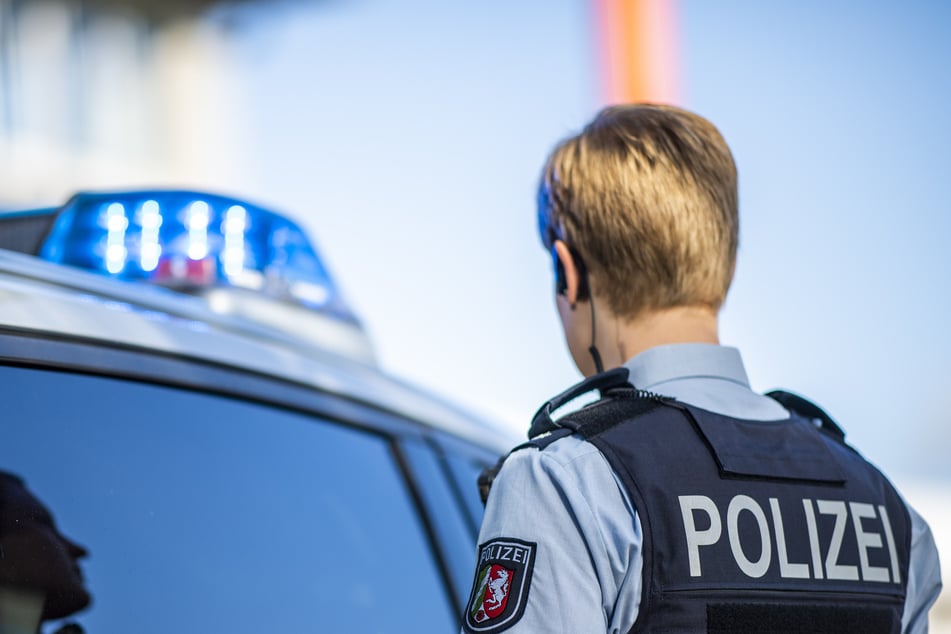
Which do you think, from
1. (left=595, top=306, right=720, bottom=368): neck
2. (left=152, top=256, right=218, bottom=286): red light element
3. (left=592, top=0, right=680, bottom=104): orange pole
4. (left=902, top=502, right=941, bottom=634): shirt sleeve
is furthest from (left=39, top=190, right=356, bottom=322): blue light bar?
Result: (left=592, top=0, right=680, bottom=104): orange pole

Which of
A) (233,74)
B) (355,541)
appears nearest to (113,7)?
(233,74)

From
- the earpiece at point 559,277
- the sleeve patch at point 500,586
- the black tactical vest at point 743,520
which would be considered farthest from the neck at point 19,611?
the earpiece at point 559,277

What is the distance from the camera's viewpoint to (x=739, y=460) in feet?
4.01

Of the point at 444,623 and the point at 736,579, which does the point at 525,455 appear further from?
the point at 444,623

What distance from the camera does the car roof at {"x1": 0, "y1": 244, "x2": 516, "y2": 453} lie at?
1.32 m

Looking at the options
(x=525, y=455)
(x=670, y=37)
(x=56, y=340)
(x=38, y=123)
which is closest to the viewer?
(x=525, y=455)

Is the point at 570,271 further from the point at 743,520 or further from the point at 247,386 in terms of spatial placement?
the point at 247,386

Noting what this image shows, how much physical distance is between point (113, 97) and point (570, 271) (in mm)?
10324

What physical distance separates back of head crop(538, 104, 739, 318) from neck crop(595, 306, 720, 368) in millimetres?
11

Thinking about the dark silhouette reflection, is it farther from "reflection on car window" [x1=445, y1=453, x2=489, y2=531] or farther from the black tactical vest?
"reflection on car window" [x1=445, y1=453, x2=489, y2=531]

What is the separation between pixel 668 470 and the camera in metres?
1.17

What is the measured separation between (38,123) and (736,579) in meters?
9.79

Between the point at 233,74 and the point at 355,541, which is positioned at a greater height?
the point at 233,74

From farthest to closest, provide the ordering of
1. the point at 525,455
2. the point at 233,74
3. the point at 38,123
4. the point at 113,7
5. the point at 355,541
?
1. the point at 233,74
2. the point at 113,7
3. the point at 38,123
4. the point at 355,541
5. the point at 525,455
